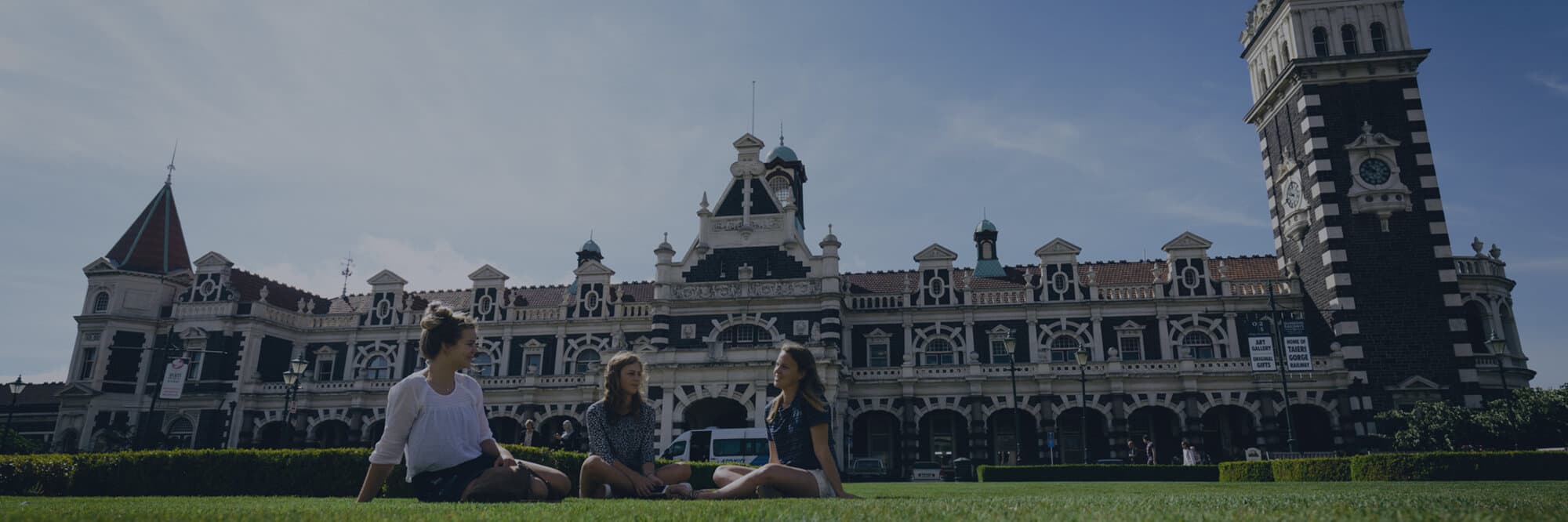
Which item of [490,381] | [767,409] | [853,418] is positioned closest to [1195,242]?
[853,418]

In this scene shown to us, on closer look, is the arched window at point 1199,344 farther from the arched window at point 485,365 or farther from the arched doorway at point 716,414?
the arched window at point 485,365

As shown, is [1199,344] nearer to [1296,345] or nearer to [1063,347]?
[1063,347]

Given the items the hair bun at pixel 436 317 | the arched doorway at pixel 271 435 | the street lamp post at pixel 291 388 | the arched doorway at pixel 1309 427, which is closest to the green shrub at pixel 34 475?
the hair bun at pixel 436 317

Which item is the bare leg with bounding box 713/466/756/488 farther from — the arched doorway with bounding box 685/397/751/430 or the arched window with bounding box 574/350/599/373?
the arched window with bounding box 574/350/599/373

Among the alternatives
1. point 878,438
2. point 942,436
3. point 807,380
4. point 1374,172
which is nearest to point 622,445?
point 807,380

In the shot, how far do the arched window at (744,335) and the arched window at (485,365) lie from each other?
45.7ft

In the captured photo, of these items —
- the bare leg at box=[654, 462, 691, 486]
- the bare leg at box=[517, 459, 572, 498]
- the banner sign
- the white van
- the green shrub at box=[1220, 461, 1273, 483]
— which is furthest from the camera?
the banner sign

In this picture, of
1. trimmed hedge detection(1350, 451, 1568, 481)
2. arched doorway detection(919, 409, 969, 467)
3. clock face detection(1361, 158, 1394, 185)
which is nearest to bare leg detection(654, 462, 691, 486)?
trimmed hedge detection(1350, 451, 1568, 481)

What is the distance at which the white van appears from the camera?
31.0 meters

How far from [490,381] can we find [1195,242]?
34929mm

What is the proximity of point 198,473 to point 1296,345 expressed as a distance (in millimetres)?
34322

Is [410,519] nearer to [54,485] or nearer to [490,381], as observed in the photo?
[54,485]

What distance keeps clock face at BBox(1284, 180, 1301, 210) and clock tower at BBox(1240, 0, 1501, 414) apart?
0.24ft

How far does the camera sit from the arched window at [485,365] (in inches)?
1821
